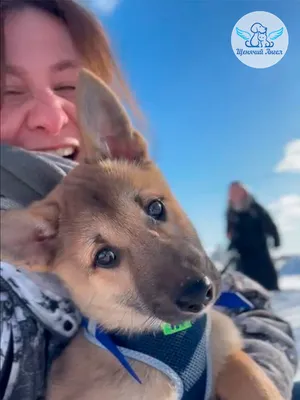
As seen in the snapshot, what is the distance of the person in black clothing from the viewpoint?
1.49m

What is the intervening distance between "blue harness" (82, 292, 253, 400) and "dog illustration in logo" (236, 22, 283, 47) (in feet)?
2.52

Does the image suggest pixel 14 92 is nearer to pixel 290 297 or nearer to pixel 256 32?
pixel 256 32

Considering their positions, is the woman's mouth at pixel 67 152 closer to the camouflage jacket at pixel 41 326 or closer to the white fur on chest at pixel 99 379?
the camouflage jacket at pixel 41 326

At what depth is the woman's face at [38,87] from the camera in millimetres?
1447

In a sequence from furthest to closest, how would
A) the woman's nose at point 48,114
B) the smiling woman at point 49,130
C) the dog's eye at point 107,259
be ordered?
the woman's nose at point 48,114
the smiling woman at point 49,130
the dog's eye at point 107,259

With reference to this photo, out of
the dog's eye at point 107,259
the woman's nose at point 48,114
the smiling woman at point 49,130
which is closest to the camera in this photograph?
the dog's eye at point 107,259

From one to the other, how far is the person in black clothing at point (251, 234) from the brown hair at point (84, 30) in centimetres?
37

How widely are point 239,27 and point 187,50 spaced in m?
0.16

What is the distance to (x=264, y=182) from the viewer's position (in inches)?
59.3

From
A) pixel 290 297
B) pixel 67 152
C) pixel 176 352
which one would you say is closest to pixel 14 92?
pixel 67 152

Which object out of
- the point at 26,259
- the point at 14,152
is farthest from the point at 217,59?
the point at 26,259

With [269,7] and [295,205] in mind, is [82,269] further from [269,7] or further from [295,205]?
[269,7]

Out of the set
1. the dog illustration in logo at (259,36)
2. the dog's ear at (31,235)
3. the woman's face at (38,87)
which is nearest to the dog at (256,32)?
the dog illustration in logo at (259,36)

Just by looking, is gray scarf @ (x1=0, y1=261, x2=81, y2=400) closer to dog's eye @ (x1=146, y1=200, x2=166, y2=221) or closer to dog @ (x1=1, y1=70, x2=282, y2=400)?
dog @ (x1=1, y1=70, x2=282, y2=400)
